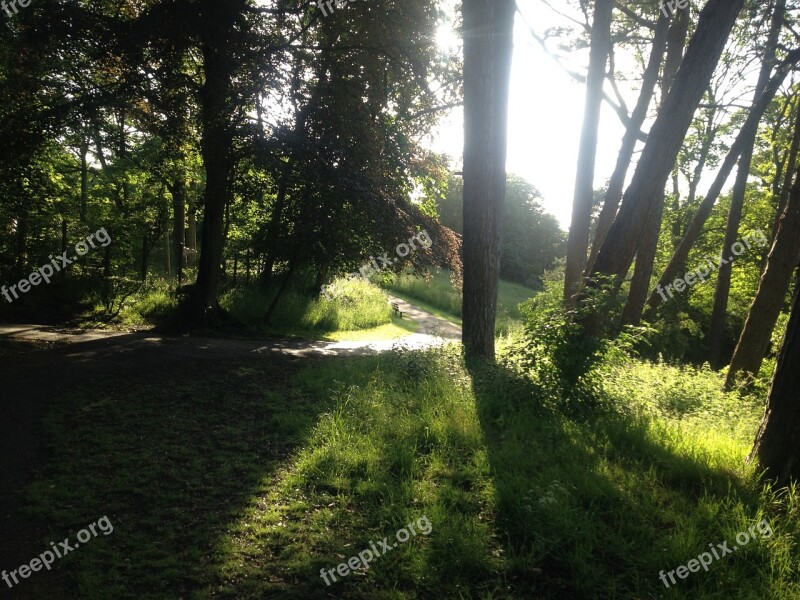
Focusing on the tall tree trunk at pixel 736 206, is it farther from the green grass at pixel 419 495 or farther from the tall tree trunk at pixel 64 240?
the tall tree trunk at pixel 64 240

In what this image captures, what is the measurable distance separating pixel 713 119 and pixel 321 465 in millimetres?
24639

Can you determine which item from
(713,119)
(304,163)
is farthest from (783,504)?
(713,119)

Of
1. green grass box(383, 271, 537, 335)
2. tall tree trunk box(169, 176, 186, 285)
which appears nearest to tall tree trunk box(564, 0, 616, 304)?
tall tree trunk box(169, 176, 186, 285)

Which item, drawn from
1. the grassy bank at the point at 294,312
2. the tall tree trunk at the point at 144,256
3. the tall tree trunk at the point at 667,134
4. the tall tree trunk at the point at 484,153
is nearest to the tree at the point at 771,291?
the tall tree trunk at the point at 667,134

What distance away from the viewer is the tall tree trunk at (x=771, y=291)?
31.3 ft

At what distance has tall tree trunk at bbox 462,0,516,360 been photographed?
29.4ft

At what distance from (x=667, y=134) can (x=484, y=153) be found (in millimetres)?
3144

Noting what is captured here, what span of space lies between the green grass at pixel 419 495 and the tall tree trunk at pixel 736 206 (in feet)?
34.0

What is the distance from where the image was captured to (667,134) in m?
6.98

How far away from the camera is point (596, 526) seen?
3766mm

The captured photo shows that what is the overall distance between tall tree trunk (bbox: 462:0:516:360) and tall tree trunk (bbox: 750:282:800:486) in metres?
5.30

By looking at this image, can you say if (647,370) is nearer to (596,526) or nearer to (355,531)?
(596,526)

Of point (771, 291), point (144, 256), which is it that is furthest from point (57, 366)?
point (771, 291)

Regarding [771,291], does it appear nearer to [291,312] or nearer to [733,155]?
[733,155]
